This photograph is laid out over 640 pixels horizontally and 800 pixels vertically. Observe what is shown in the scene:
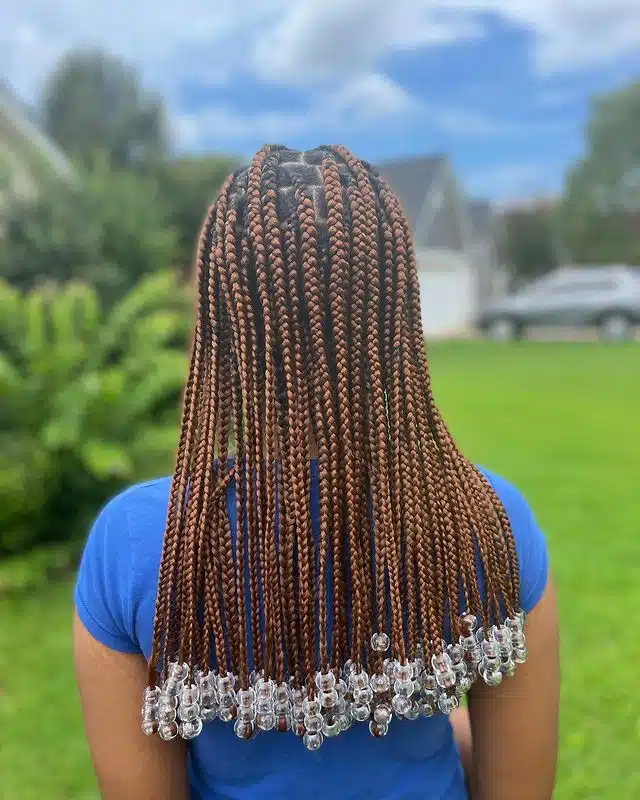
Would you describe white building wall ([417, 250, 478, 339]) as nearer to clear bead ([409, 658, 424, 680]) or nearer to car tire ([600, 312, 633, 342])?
car tire ([600, 312, 633, 342])

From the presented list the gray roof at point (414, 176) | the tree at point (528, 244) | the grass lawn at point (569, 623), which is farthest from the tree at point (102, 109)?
the grass lawn at point (569, 623)

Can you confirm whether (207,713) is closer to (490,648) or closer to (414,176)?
(490,648)

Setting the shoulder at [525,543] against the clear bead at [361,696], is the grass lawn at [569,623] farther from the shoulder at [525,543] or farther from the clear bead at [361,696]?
the clear bead at [361,696]

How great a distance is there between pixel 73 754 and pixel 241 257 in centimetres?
290

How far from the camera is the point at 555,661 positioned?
4.29 ft

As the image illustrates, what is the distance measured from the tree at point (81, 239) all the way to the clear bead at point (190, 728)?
316 inches

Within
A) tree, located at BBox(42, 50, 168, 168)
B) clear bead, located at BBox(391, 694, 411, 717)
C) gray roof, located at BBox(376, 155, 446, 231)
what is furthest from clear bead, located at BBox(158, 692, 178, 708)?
tree, located at BBox(42, 50, 168, 168)

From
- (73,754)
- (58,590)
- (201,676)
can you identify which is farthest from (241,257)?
(58,590)

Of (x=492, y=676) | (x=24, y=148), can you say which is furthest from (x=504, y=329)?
(x=492, y=676)

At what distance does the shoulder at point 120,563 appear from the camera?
1121mm

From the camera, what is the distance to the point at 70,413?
4895mm

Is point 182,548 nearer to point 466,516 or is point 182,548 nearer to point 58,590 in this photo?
point 466,516

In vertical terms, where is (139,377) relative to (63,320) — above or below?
below

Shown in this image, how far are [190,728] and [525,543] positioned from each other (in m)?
0.60
